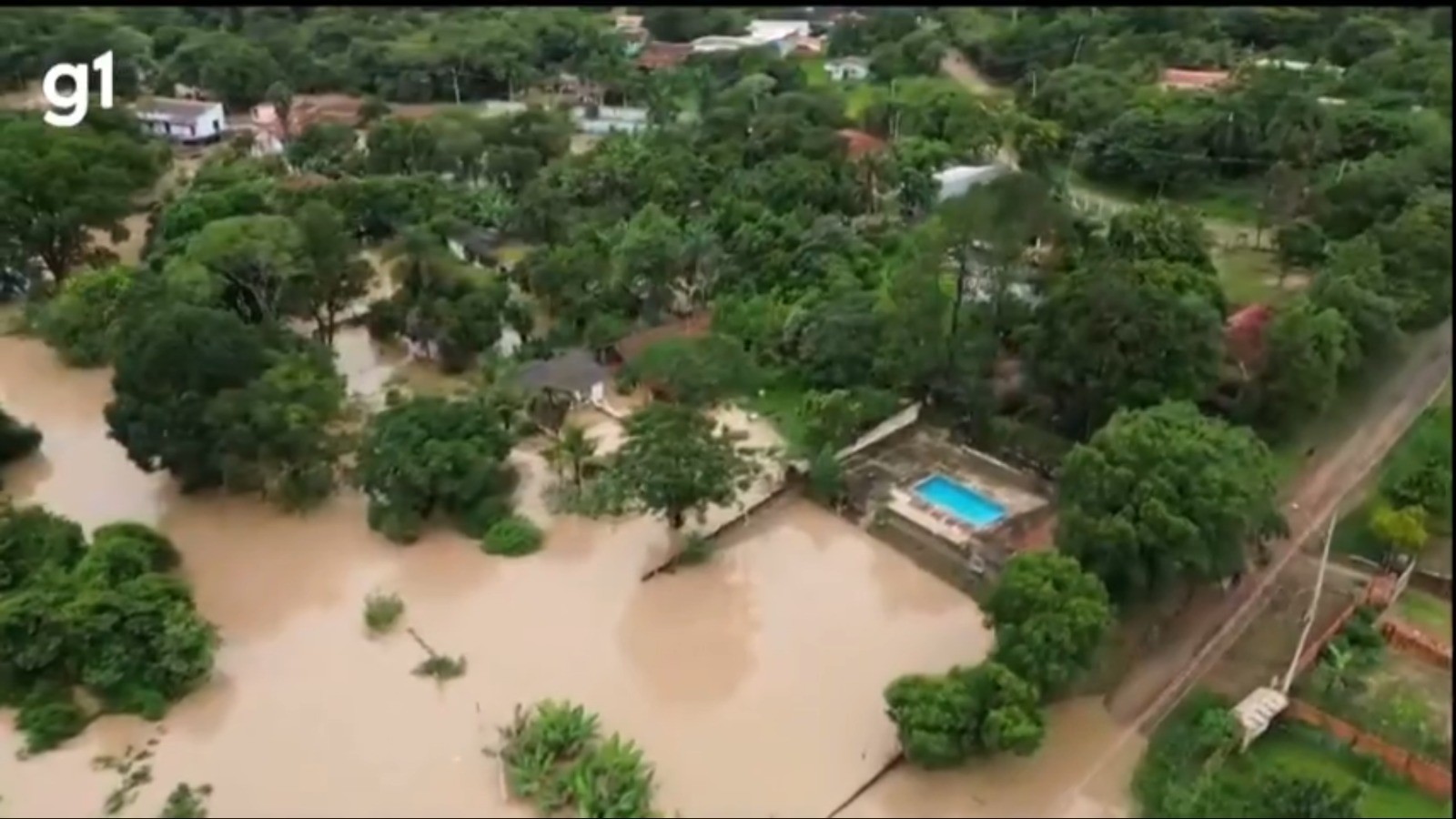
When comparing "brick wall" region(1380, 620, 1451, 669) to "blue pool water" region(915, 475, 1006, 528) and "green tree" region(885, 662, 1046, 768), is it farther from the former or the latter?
"green tree" region(885, 662, 1046, 768)

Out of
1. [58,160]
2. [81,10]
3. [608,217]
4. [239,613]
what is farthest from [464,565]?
[81,10]

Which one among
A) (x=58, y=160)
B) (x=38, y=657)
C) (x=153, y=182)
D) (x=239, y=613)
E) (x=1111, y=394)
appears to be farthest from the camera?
(x=153, y=182)

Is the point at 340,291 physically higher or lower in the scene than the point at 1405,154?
lower

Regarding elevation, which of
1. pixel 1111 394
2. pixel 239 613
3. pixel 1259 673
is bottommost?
pixel 239 613

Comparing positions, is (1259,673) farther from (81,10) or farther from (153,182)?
(81,10)

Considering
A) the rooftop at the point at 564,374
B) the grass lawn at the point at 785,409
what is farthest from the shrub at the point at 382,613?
the grass lawn at the point at 785,409

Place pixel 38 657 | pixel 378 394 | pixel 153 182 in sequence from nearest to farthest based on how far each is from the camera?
1. pixel 38 657
2. pixel 378 394
3. pixel 153 182

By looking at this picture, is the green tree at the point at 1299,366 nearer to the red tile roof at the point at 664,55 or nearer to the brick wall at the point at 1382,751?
the brick wall at the point at 1382,751
